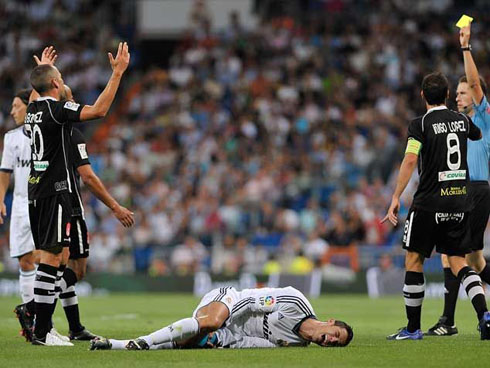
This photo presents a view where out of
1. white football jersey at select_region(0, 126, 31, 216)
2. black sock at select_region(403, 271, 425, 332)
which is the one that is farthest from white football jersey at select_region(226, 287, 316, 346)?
white football jersey at select_region(0, 126, 31, 216)

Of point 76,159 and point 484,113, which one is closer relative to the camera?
point 76,159

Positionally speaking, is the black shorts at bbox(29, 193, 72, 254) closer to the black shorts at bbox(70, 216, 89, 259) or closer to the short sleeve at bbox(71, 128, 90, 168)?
the short sleeve at bbox(71, 128, 90, 168)

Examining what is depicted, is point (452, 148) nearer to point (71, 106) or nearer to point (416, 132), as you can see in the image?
point (416, 132)

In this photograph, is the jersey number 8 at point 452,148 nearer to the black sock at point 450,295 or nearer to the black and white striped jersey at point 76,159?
the black sock at point 450,295

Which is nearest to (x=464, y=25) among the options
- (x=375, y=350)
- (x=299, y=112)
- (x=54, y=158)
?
(x=375, y=350)

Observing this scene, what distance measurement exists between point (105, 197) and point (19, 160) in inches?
98.3

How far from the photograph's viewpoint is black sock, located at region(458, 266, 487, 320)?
10594 millimetres

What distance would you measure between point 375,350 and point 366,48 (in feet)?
68.9

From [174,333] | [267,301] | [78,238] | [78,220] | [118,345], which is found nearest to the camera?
[118,345]

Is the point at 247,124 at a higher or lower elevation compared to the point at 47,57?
higher

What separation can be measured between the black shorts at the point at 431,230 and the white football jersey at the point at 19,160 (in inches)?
183

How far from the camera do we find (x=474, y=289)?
10633 millimetres

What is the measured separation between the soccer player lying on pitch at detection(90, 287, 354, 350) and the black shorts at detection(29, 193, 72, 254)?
1.07 m

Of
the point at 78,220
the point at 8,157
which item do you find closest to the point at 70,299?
the point at 78,220
